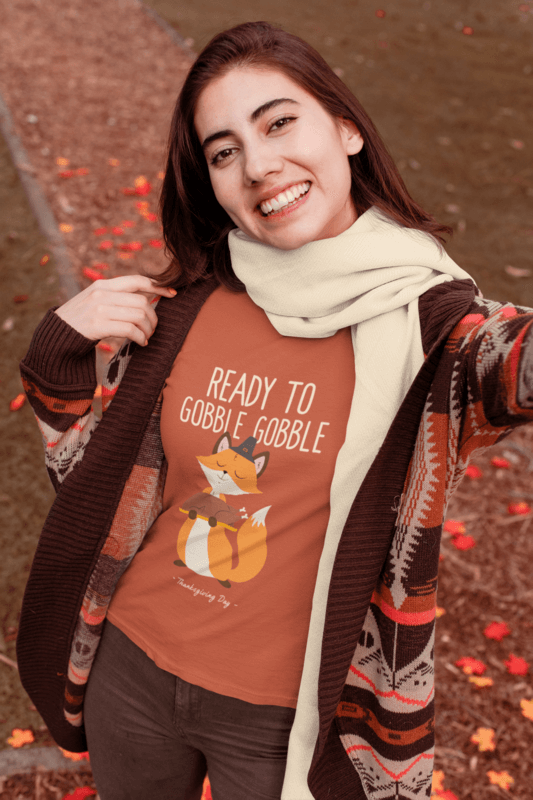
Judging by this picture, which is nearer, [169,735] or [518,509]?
[169,735]

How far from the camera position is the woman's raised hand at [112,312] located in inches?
67.7

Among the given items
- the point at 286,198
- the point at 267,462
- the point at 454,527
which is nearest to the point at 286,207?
the point at 286,198

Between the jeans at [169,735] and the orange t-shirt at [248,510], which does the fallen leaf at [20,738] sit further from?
the orange t-shirt at [248,510]

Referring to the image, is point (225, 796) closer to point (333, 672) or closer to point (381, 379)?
point (333, 672)

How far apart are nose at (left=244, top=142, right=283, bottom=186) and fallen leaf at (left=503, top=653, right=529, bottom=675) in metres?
2.72

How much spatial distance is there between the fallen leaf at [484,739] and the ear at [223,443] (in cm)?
211

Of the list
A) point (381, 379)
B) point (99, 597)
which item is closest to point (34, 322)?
point (99, 597)

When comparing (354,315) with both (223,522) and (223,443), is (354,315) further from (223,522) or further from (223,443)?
(223,522)

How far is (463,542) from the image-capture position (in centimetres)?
368

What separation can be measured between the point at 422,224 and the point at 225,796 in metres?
1.70

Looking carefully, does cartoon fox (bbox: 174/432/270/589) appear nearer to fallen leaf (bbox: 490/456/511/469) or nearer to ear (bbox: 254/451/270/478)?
ear (bbox: 254/451/270/478)

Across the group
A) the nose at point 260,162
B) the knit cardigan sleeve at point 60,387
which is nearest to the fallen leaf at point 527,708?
the knit cardigan sleeve at point 60,387

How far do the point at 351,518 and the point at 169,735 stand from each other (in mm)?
831

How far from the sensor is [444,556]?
3.64 meters
